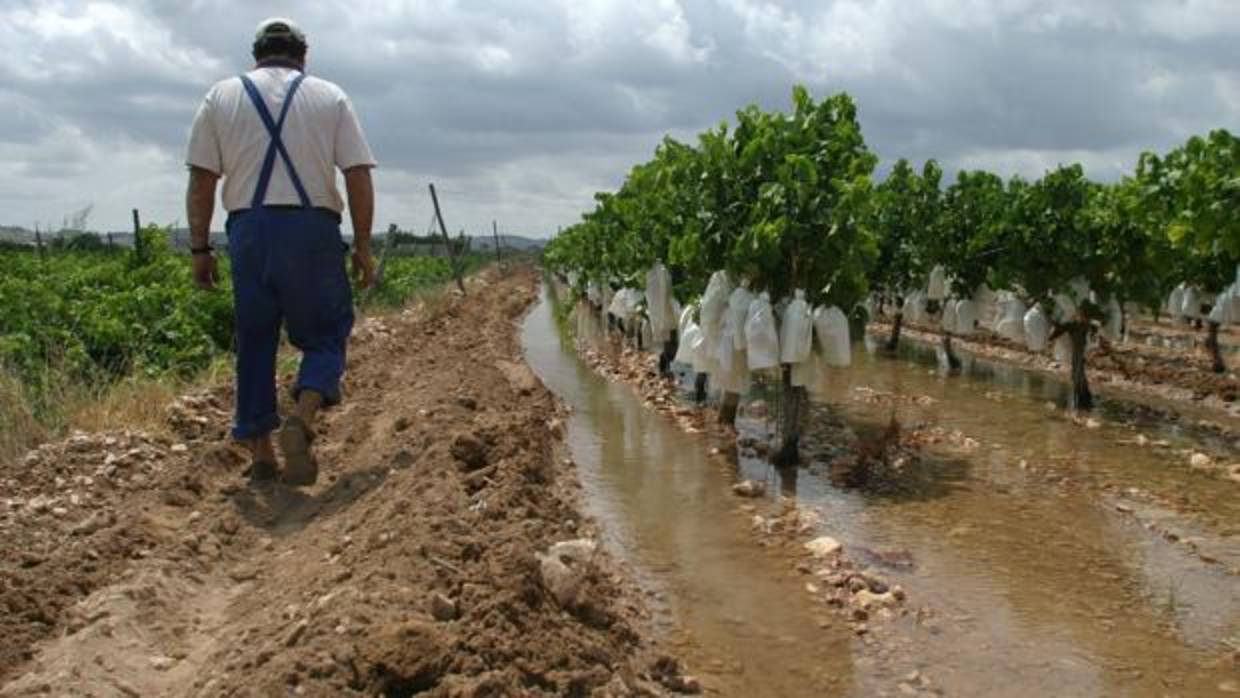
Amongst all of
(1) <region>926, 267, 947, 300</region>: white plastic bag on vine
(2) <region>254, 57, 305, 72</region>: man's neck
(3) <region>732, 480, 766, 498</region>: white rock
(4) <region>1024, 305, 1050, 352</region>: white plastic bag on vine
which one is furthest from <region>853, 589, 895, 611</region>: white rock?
(1) <region>926, 267, 947, 300</region>: white plastic bag on vine

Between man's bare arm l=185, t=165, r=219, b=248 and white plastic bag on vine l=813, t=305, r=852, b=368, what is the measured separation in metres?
4.85

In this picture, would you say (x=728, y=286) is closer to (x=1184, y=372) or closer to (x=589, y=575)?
(x=589, y=575)

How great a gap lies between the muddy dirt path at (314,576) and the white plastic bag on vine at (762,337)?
72.9 inches

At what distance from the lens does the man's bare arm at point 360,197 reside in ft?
19.0

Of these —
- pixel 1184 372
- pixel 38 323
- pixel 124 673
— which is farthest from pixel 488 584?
pixel 1184 372

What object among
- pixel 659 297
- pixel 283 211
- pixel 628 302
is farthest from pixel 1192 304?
pixel 283 211

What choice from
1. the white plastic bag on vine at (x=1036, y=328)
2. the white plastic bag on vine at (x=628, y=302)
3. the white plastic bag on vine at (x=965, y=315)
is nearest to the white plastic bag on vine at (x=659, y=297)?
the white plastic bag on vine at (x=628, y=302)

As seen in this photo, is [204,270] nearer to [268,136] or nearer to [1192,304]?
[268,136]

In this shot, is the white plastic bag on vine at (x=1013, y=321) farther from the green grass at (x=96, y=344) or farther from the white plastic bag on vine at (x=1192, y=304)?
the green grass at (x=96, y=344)

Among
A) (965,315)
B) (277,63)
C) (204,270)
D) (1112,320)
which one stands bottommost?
(965,315)

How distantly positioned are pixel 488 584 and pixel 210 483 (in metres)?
2.72

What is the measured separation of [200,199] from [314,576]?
242 centimetres

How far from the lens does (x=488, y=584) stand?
4.24 meters

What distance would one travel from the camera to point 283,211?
18.5 feet
